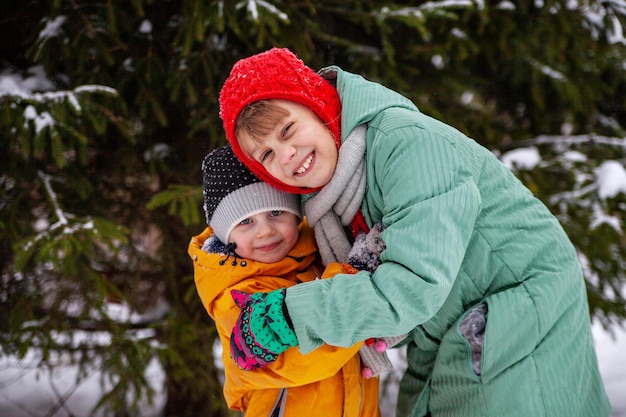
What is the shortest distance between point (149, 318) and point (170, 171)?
4.19ft

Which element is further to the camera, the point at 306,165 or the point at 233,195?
the point at 233,195

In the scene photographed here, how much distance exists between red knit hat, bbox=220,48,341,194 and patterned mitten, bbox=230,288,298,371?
483mm

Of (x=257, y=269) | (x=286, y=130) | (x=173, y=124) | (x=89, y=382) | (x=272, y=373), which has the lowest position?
(x=89, y=382)

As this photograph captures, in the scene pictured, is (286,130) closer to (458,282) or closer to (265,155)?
(265,155)

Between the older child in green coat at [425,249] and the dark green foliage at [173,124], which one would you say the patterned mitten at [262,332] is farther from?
the dark green foliage at [173,124]

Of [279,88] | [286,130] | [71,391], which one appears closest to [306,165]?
[286,130]

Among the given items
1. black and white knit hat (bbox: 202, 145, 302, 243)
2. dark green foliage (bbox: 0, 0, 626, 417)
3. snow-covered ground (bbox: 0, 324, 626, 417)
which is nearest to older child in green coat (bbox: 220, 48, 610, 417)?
black and white knit hat (bbox: 202, 145, 302, 243)

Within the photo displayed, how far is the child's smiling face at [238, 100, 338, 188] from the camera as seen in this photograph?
6.05ft

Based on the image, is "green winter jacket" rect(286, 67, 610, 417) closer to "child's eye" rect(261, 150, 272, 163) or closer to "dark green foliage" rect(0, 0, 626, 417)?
"child's eye" rect(261, 150, 272, 163)

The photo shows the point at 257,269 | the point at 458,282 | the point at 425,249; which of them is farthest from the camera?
the point at 257,269

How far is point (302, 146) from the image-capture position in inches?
72.5

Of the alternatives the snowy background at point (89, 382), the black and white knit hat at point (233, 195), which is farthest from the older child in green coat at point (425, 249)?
the snowy background at point (89, 382)

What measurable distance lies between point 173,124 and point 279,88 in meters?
2.32

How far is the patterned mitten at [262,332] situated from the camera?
5.27 feet
